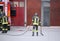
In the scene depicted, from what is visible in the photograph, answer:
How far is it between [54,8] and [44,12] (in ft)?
4.81

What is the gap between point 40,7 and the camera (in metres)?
28.3

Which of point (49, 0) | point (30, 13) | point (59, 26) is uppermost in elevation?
point (49, 0)

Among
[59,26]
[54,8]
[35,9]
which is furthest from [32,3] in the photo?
[59,26]

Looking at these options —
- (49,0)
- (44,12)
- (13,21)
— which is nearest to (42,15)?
(44,12)

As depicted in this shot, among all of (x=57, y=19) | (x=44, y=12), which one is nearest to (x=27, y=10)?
(x=44, y=12)

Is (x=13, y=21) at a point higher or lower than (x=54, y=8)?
lower

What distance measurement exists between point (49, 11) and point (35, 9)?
76.3 inches

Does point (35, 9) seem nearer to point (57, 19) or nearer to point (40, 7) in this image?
point (40, 7)

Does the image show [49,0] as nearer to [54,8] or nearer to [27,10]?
[54,8]

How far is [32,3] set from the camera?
2833cm

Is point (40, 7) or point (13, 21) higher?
point (40, 7)

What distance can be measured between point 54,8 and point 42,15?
1894 millimetres

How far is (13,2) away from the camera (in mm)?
28438

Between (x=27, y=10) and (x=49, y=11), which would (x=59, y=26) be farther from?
(x=27, y=10)
